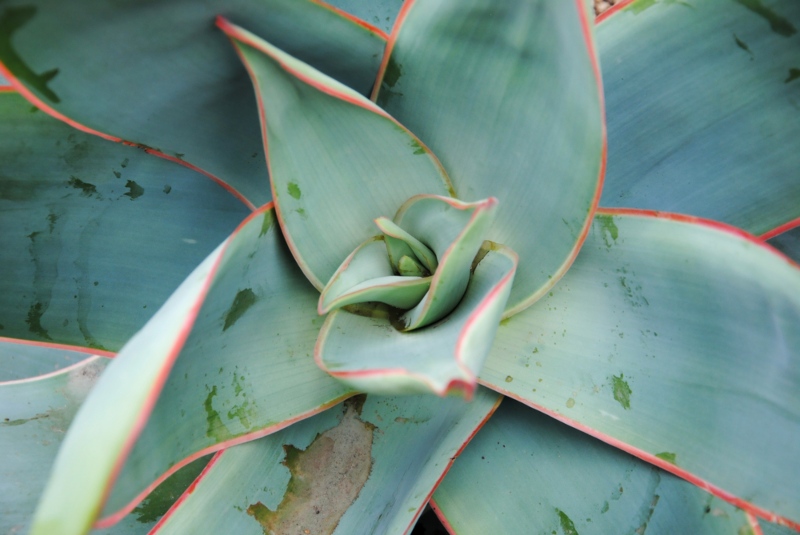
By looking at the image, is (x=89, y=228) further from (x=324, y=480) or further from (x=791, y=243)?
(x=791, y=243)

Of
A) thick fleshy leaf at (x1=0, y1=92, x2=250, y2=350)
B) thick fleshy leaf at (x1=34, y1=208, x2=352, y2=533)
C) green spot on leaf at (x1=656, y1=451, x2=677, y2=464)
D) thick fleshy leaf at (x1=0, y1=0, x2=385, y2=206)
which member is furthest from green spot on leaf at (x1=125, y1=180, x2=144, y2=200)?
green spot on leaf at (x1=656, y1=451, x2=677, y2=464)

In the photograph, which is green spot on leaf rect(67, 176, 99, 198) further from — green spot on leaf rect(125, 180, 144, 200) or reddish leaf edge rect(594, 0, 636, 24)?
reddish leaf edge rect(594, 0, 636, 24)

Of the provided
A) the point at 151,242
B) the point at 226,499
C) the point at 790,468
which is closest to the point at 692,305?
the point at 790,468

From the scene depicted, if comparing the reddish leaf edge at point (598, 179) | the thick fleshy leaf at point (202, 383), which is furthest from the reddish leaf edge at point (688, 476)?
the thick fleshy leaf at point (202, 383)

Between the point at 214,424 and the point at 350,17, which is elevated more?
the point at 350,17

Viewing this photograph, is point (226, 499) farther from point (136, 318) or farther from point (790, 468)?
point (790, 468)

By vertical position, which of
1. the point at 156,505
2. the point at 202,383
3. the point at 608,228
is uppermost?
the point at 608,228

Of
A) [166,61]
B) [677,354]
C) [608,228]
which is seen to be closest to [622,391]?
[677,354]
